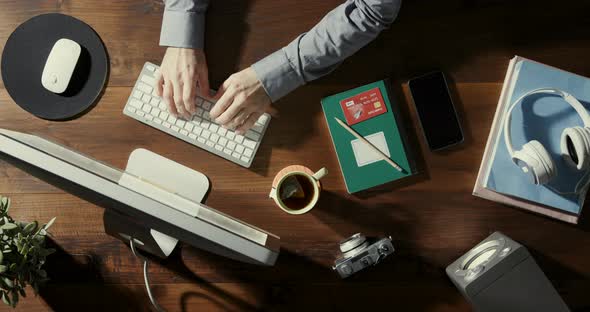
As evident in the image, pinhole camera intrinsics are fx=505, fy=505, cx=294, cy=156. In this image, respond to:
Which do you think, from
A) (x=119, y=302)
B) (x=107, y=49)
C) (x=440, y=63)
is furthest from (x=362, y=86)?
(x=119, y=302)

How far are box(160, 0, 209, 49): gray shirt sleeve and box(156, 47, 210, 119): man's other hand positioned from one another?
2 centimetres

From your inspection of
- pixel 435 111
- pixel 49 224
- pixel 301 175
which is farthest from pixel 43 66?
pixel 435 111

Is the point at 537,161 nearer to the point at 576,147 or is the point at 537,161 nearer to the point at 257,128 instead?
the point at 576,147

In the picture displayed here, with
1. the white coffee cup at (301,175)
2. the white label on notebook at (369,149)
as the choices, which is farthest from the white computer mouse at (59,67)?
the white label on notebook at (369,149)

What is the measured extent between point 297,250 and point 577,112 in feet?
2.14

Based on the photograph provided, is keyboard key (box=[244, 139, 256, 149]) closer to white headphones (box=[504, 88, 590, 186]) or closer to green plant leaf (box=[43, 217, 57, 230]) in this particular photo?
green plant leaf (box=[43, 217, 57, 230])

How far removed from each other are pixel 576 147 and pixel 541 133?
80 millimetres

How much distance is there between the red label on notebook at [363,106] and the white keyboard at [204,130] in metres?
0.18

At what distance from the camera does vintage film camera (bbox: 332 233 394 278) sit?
40.9 inches

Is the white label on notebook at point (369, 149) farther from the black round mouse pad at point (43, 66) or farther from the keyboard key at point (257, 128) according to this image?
the black round mouse pad at point (43, 66)

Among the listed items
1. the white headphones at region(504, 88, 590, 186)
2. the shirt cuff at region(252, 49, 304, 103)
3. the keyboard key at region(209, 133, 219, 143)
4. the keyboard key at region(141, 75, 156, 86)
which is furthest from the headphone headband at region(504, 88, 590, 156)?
the keyboard key at region(141, 75, 156, 86)

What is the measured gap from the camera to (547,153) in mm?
983

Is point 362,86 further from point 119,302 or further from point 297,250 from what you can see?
point 119,302

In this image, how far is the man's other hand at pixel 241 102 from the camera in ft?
3.43
